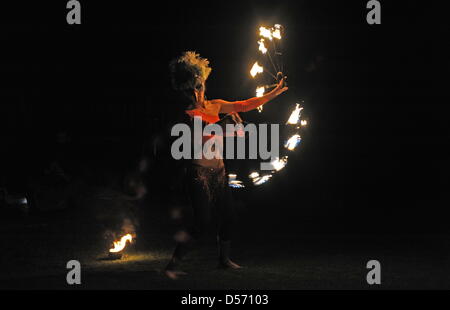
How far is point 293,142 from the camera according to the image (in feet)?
33.9

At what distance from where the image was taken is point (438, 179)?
48.9ft

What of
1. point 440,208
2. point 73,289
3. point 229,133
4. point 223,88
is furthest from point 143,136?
point 73,289

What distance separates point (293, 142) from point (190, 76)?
1976 mm

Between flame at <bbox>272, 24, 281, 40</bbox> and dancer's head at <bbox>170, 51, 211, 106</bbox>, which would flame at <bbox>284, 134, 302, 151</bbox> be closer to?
flame at <bbox>272, 24, 281, 40</bbox>

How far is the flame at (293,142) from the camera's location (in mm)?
10281

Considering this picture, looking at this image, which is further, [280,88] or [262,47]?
[262,47]

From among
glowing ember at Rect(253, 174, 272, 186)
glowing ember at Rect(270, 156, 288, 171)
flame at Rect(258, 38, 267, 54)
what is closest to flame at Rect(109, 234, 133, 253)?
glowing ember at Rect(253, 174, 272, 186)

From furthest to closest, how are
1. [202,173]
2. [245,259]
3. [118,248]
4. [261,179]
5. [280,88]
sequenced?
[261,179] → [118,248] → [245,259] → [280,88] → [202,173]

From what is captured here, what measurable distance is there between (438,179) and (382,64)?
2.26 metres

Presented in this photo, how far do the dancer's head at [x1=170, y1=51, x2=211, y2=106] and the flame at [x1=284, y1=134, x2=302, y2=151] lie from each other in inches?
69.5

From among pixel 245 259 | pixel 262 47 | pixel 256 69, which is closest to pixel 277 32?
pixel 262 47

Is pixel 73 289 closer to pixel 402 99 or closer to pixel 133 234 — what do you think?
pixel 133 234

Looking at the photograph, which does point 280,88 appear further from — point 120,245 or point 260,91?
point 120,245

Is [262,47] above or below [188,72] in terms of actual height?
above
